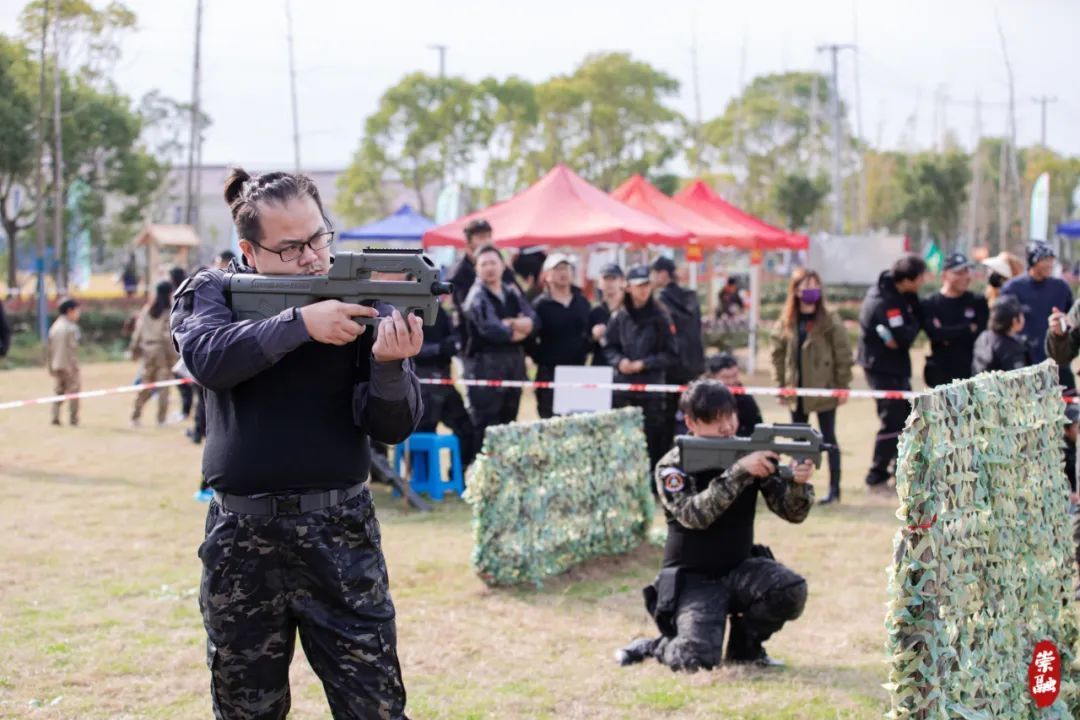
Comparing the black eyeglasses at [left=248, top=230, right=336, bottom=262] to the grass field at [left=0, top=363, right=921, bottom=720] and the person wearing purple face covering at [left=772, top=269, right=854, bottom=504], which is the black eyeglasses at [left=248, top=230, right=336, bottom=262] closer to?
the grass field at [left=0, top=363, right=921, bottom=720]

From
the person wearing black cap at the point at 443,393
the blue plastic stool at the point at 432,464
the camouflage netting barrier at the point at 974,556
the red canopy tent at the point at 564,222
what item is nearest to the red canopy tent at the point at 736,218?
the red canopy tent at the point at 564,222

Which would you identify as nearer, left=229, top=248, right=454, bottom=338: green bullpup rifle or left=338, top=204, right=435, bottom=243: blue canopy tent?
left=229, top=248, right=454, bottom=338: green bullpup rifle

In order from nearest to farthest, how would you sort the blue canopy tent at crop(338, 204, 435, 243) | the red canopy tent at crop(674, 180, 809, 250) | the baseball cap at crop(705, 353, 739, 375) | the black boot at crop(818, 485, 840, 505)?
the baseball cap at crop(705, 353, 739, 375) → the black boot at crop(818, 485, 840, 505) → the red canopy tent at crop(674, 180, 809, 250) → the blue canopy tent at crop(338, 204, 435, 243)

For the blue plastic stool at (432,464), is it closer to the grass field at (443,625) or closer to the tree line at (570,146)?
the grass field at (443,625)

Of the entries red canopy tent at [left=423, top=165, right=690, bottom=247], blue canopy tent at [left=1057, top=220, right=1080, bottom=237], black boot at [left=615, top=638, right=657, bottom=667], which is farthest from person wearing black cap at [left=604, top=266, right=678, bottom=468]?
blue canopy tent at [left=1057, top=220, right=1080, bottom=237]

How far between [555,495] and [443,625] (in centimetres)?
120

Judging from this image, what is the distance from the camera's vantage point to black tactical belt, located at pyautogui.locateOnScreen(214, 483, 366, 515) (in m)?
3.10

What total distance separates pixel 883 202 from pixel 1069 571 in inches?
2312

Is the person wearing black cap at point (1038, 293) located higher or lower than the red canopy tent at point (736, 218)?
lower

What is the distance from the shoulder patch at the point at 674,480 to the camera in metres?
5.30

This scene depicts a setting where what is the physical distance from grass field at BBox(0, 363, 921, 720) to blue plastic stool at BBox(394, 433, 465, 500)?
0.88 ft

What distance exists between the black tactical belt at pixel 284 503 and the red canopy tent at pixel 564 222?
39.6 ft

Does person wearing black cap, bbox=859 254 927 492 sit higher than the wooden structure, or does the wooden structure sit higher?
the wooden structure

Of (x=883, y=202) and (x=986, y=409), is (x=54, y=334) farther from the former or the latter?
(x=883, y=202)
